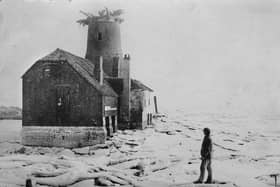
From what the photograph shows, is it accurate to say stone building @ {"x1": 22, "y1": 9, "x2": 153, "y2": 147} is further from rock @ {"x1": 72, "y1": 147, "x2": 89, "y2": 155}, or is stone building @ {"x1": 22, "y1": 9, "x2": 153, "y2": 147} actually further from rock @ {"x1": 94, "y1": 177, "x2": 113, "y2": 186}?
rock @ {"x1": 94, "y1": 177, "x2": 113, "y2": 186}

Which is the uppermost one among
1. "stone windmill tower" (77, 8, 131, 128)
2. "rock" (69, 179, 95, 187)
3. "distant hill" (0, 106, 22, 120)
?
"stone windmill tower" (77, 8, 131, 128)

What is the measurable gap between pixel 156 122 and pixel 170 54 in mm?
6763

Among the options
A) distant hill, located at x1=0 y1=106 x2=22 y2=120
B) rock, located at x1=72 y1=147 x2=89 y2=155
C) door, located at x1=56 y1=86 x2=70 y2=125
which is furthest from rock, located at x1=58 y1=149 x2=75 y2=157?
distant hill, located at x1=0 y1=106 x2=22 y2=120

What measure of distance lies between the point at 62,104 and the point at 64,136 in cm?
181

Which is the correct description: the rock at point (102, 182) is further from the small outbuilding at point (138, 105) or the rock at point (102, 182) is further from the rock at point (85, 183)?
the small outbuilding at point (138, 105)

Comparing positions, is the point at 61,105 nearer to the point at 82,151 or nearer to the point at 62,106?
the point at 62,106

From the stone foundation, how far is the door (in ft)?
1.79

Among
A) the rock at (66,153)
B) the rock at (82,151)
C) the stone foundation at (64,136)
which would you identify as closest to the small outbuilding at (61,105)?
the stone foundation at (64,136)

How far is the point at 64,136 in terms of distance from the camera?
65.0 ft

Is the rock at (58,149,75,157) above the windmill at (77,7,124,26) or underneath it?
underneath

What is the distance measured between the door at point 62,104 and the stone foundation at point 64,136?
545mm

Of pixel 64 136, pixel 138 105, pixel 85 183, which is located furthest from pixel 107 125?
pixel 85 183

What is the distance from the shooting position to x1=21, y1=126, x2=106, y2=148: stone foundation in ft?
64.2

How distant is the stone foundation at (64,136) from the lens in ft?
64.2
